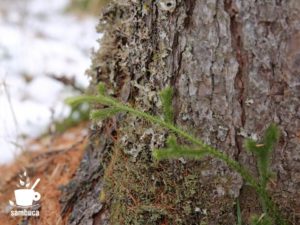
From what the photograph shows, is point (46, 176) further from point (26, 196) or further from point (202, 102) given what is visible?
point (202, 102)

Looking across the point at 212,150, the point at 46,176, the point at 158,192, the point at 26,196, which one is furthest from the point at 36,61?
the point at 212,150

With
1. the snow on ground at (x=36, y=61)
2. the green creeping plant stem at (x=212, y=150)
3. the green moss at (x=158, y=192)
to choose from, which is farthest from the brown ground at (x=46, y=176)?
the green creeping plant stem at (x=212, y=150)

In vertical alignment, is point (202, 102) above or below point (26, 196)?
above

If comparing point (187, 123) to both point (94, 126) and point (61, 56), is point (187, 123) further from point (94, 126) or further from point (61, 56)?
point (61, 56)

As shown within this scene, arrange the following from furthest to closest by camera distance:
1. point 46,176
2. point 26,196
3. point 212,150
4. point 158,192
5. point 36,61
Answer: point 36,61
point 46,176
point 26,196
point 158,192
point 212,150

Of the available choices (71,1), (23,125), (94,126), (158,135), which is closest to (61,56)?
(23,125)

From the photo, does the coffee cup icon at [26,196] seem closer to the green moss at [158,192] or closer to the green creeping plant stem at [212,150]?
the green moss at [158,192]
